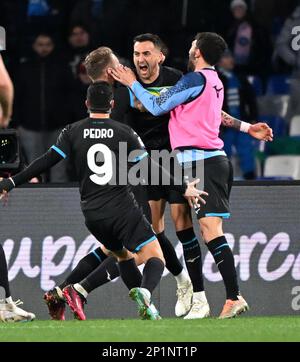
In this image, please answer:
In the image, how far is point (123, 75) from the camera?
396 inches

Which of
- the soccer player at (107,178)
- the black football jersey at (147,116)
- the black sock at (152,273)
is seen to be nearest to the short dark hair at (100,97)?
the soccer player at (107,178)

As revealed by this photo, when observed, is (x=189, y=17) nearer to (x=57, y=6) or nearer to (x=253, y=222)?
(x=57, y=6)

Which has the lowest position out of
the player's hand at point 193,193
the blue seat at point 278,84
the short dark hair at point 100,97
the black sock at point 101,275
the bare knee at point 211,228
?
the black sock at point 101,275

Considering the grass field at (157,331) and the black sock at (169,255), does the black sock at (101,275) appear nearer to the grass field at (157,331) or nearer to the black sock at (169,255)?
the grass field at (157,331)

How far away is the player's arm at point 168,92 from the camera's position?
9844 millimetres

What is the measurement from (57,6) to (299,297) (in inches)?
238

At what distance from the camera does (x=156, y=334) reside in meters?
8.39

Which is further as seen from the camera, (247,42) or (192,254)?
(247,42)

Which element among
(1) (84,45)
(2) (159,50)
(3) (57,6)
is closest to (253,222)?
(2) (159,50)

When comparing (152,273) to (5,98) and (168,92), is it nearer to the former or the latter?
(168,92)

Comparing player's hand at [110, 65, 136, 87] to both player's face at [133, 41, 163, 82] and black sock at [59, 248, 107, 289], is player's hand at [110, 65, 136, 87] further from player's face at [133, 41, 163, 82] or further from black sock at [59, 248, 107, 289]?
black sock at [59, 248, 107, 289]

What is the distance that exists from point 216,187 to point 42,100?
500 centimetres

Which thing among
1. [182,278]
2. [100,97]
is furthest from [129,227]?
[182,278]

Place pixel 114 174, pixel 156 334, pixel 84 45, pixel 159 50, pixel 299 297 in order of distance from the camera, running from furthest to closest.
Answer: pixel 84 45, pixel 299 297, pixel 159 50, pixel 114 174, pixel 156 334
